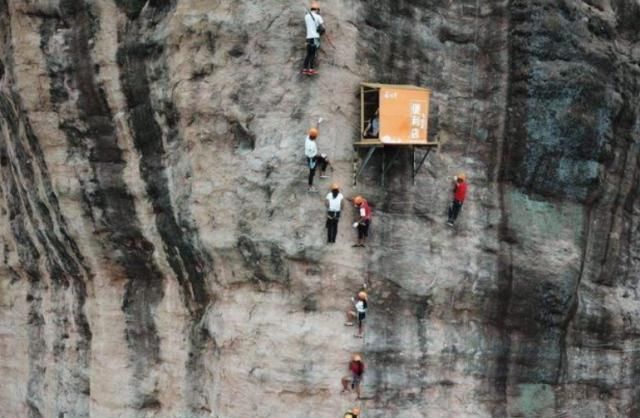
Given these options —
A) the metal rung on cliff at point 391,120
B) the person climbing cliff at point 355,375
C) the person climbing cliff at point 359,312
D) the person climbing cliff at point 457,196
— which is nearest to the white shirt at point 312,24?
the metal rung on cliff at point 391,120

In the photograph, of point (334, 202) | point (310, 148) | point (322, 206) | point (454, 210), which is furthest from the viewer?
point (454, 210)

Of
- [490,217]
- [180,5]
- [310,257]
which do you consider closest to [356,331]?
[310,257]

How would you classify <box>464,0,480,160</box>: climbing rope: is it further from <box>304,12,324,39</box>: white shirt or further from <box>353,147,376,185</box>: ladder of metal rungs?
<box>304,12,324,39</box>: white shirt

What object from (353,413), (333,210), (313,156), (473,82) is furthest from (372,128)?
(353,413)

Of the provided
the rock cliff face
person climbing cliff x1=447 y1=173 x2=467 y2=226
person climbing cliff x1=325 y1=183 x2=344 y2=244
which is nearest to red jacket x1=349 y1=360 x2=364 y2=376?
the rock cliff face

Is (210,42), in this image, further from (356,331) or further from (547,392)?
(547,392)

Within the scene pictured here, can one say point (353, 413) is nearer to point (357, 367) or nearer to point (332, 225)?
point (357, 367)
